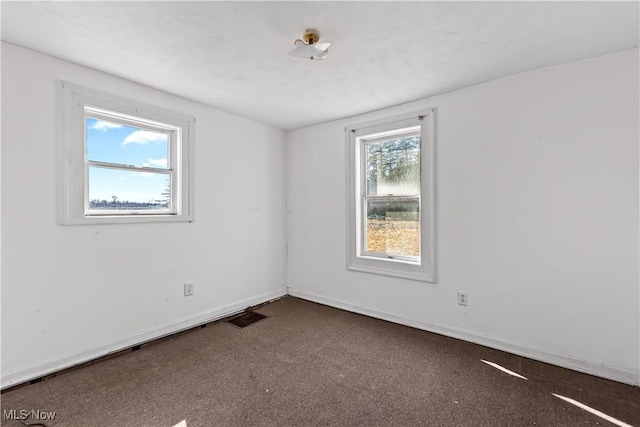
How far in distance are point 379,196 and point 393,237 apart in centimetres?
51

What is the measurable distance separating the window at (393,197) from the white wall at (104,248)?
1.28 meters

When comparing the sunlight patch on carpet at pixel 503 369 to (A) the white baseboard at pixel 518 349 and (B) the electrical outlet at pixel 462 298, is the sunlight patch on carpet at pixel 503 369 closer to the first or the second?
(A) the white baseboard at pixel 518 349

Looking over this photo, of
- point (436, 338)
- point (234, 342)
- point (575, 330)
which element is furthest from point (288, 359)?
point (575, 330)

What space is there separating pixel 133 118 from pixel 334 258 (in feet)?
8.57

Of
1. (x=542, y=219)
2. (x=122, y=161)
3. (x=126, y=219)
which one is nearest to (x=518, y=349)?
(x=542, y=219)

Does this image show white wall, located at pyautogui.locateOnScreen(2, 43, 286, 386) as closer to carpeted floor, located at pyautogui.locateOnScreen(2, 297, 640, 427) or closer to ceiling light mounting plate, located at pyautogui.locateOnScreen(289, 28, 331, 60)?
carpeted floor, located at pyautogui.locateOnScreen(2, 297, 640, 427)

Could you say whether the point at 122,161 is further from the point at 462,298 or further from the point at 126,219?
the point at 462,298

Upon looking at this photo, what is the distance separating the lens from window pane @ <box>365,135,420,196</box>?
3.18 metres

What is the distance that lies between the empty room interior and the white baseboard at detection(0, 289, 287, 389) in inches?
0.6

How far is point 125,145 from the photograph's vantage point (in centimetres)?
266

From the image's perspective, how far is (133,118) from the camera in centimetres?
265

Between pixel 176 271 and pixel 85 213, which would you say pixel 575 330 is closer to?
pixel 176 271

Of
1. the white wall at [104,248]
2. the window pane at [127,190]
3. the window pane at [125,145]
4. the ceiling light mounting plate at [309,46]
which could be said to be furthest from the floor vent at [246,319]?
the ceiling light mounting plate at [309,46]

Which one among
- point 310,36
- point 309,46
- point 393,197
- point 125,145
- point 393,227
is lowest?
point 393,227
